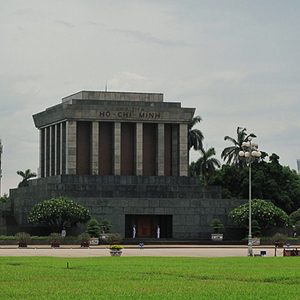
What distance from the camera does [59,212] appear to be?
296 ft

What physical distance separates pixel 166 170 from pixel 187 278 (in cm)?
6914

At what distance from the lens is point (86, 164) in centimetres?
10294

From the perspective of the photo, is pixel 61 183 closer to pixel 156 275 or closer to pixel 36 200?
pixel 36 200

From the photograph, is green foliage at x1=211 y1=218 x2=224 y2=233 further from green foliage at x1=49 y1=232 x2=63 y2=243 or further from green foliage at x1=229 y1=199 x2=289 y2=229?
green foliage at x1=49 y1=232 x2=63 y2=243

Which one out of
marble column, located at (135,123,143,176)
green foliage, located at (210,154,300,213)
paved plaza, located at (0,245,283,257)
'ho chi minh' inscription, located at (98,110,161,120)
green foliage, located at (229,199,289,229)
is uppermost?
'ho chi minh' inscription, located at (98,110,161,120)

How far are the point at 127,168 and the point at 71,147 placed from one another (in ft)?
22.0

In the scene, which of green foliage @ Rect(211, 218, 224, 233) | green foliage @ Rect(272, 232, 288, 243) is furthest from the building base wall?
green foliage @ Rect(272, 232, 288, 243)

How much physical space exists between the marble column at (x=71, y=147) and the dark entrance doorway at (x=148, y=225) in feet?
26.6

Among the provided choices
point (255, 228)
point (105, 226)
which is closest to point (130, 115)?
point (105, 226)

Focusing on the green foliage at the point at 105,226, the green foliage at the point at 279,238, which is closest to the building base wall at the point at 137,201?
the green foliage at the point at 105,226

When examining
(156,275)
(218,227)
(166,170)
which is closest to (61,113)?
(166,170)

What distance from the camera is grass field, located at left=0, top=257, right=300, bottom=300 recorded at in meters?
28.9

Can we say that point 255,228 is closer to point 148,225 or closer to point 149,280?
point 148,225

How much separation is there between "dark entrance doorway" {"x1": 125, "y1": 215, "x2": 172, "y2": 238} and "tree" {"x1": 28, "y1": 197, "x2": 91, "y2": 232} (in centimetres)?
754
